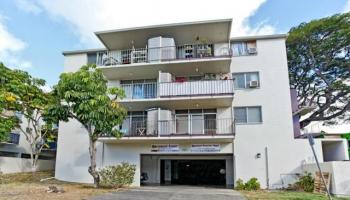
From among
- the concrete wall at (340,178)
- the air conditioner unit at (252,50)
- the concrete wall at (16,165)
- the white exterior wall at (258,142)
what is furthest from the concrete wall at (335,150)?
the concrete wall at (16,165)

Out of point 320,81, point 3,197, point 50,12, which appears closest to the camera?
point 3,197

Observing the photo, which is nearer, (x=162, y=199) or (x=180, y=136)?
(x=162, y=199)

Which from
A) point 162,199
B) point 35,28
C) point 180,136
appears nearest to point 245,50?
point 180,136

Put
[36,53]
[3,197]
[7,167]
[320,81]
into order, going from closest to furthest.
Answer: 1. [3,197]
2. [36,53]
3. [7,167]
4. [320,81]

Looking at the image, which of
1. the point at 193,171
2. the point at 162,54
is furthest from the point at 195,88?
the point at 193,171

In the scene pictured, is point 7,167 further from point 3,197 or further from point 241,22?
point 241,22

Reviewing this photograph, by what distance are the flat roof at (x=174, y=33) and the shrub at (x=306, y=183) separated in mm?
10487

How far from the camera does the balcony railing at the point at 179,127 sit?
60.0 ft

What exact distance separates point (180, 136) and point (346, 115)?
18109mm

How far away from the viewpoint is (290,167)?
709 inches

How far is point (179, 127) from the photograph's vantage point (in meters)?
19.8

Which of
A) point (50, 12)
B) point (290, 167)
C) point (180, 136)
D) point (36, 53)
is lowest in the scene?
point (290, 167)

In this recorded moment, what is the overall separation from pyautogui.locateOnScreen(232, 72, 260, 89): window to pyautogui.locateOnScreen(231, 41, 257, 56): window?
5.15ft

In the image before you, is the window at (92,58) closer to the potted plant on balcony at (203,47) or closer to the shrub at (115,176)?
the potted plant on balcony at (203,47)
